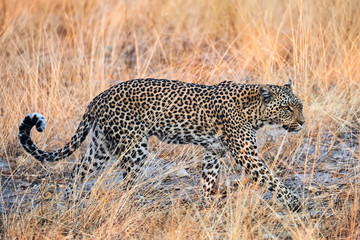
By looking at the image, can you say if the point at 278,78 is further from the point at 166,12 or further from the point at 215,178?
the point at 166,12

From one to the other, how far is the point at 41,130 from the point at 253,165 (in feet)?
6.70

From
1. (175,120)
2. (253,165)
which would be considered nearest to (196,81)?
(175,120)

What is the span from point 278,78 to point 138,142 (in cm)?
294

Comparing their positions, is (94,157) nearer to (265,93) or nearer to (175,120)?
(175,120)

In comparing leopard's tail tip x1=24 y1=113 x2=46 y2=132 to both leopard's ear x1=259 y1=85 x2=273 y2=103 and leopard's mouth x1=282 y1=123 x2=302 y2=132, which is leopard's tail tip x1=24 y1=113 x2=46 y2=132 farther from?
leopard's mouth x1=282 y1=123 x2=302 y2=132

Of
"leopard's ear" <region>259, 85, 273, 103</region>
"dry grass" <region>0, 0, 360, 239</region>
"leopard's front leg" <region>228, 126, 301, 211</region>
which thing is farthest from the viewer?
"leopard's ear" <region>259, 85, 273, 103</region>

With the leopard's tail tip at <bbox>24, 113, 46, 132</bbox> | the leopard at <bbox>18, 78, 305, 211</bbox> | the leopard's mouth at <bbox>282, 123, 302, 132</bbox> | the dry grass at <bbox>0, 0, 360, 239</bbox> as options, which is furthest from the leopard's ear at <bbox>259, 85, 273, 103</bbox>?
the leopard's tail tip at <bbox>24, 113, 46, 132</bbox>

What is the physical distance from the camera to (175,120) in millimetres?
6469

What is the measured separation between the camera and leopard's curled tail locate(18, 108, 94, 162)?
19.9ft

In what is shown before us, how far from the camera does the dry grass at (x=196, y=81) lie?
543 centimetres

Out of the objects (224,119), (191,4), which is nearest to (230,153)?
(224,119)

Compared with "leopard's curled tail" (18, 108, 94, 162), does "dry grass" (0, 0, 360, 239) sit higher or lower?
lower

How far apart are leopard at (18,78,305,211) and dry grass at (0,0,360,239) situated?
32 centimetres

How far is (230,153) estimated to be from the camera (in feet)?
21.1
